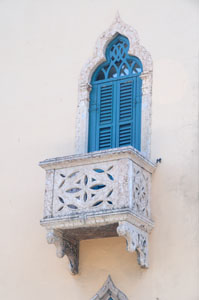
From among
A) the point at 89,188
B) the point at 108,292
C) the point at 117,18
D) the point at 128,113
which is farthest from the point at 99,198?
the point at 117,18

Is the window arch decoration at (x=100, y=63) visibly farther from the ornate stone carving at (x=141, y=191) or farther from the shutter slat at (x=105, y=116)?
→ the ornate stone carving at (x=141, y=191)

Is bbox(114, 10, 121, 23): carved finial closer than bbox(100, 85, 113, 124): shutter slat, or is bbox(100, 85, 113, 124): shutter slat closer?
bbox(100, 85, 113, 124): shutter slat

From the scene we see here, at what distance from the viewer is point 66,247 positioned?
12.6 m

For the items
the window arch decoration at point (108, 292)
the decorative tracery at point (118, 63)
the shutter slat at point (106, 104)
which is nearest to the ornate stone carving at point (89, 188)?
the window arch decoration at point (108, 292)

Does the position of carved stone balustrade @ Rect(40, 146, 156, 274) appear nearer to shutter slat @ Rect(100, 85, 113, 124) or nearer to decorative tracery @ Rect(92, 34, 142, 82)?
shutter slat @ Rect(100, 85, 113, 124)

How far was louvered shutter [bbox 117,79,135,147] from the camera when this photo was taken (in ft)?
43.2

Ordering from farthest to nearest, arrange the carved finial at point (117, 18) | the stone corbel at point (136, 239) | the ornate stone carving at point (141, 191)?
the carved finial at point (117, 18), the ornate stone carving at point (141, 191), the stone corbel at point (136, 239)

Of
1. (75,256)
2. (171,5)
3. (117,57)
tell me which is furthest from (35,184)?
(171,5)

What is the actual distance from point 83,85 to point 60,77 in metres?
0.57

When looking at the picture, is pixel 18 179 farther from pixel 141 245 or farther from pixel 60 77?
pixel 141 245

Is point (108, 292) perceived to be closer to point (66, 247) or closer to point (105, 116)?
point (66, 247)

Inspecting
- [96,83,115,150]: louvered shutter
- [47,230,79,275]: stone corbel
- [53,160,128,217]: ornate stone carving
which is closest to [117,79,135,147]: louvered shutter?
[96,83,115,150]: louvered shutter

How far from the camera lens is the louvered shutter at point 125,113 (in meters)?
13.2

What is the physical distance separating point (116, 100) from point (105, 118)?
33cm
